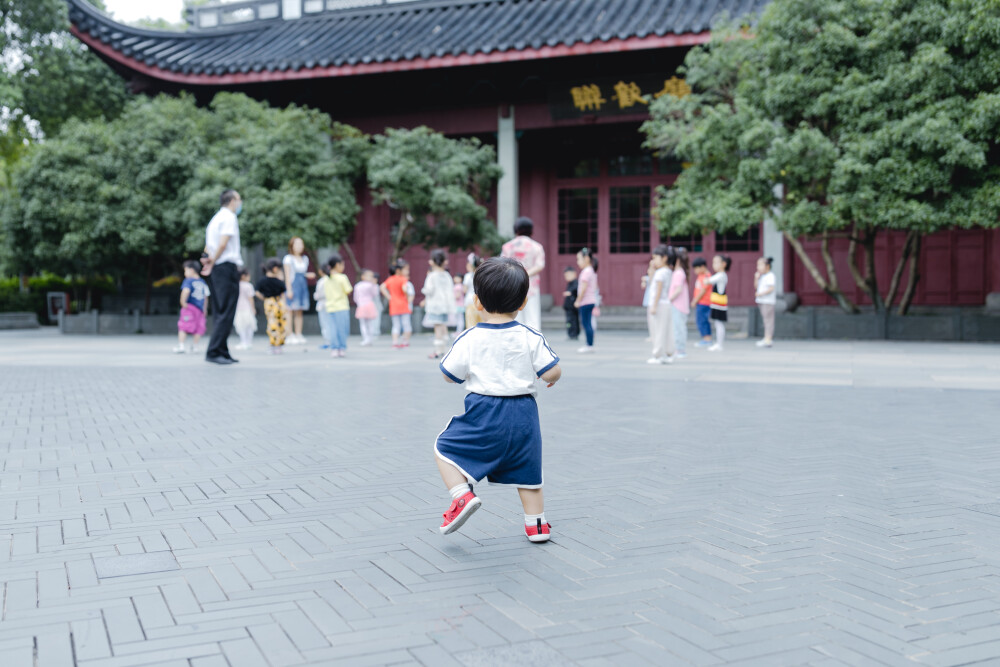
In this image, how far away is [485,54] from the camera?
17391 mm

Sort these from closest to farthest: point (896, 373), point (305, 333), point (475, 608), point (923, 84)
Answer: point (475, 608), point (896, 373), point (923, 84), point (305, 333)

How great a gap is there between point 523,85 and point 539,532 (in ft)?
54.5

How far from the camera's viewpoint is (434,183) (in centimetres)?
1678

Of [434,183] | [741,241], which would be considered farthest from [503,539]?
[741,241]

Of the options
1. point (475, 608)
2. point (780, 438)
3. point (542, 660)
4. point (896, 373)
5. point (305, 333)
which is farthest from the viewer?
point (305, 333)

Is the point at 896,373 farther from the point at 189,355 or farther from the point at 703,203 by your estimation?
the point at 189,355

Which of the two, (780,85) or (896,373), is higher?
(780,85)

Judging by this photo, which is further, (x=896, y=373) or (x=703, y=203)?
(x=703, y=203)

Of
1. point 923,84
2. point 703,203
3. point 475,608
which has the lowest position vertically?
point 475,608

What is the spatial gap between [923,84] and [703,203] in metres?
3.59

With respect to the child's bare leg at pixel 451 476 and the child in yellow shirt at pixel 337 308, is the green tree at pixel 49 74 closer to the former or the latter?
the child in yellow shirt at pixel 337 308

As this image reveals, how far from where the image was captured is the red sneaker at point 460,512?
3.38 meters

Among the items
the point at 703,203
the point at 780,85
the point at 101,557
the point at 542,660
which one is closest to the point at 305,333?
the point at 703,203

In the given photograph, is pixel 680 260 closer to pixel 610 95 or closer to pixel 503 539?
pixel 610 95
